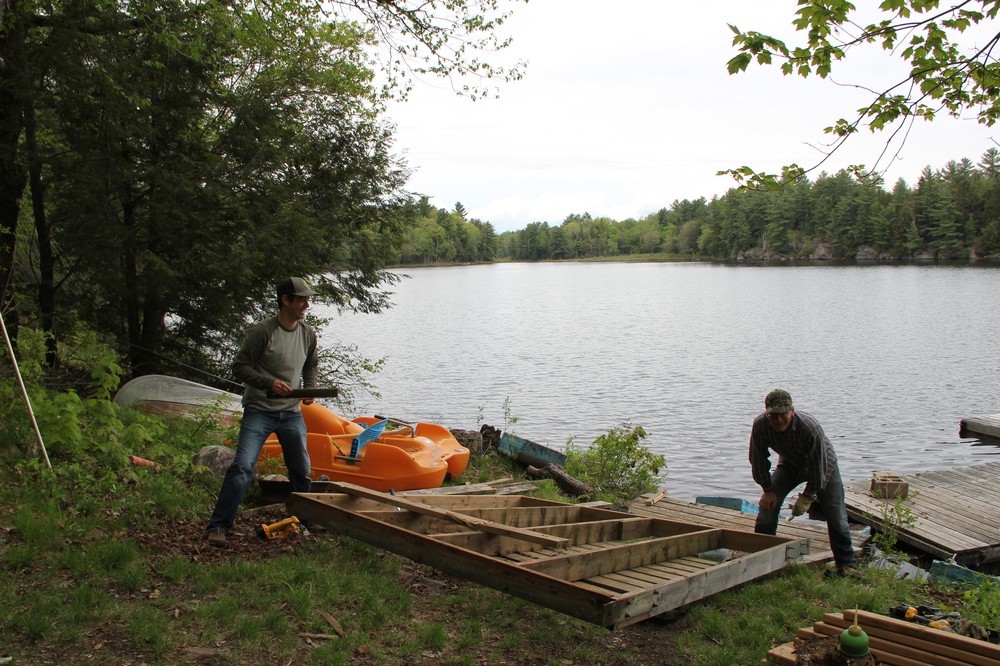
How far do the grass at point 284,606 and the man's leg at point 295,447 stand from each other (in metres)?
0.55

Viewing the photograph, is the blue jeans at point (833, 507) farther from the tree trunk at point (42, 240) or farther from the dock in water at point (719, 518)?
the tree trunk at point (42, 240)

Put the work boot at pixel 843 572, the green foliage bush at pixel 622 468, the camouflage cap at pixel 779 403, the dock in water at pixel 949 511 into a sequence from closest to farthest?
the camouflage cap at pixel 779 403, the work boot at pixel 843 572, the dock in water at pixel 949 511, the green foliage bush at pixel 622 468

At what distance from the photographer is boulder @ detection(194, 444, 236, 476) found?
8055 millimetres

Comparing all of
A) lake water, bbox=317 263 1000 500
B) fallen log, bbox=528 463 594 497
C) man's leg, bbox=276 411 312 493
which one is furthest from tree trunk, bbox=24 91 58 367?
lake water, bbox=317 263 1000 500

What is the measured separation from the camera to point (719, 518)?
9.94 metres

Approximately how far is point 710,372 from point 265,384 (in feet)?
73.4

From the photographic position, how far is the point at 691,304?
55.5 metres

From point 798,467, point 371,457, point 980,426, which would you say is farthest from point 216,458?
point 980,426

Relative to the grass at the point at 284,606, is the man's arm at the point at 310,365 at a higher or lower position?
higher

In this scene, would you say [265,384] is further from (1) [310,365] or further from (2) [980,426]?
(2) [980,426]

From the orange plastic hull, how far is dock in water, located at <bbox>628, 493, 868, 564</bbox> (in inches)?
101

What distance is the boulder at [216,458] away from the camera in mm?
8055

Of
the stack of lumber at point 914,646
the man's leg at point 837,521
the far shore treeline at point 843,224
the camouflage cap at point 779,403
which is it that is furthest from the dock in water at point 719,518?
the far shore treeline at point 843,224

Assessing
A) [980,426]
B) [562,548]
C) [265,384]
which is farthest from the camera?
[980,426]
